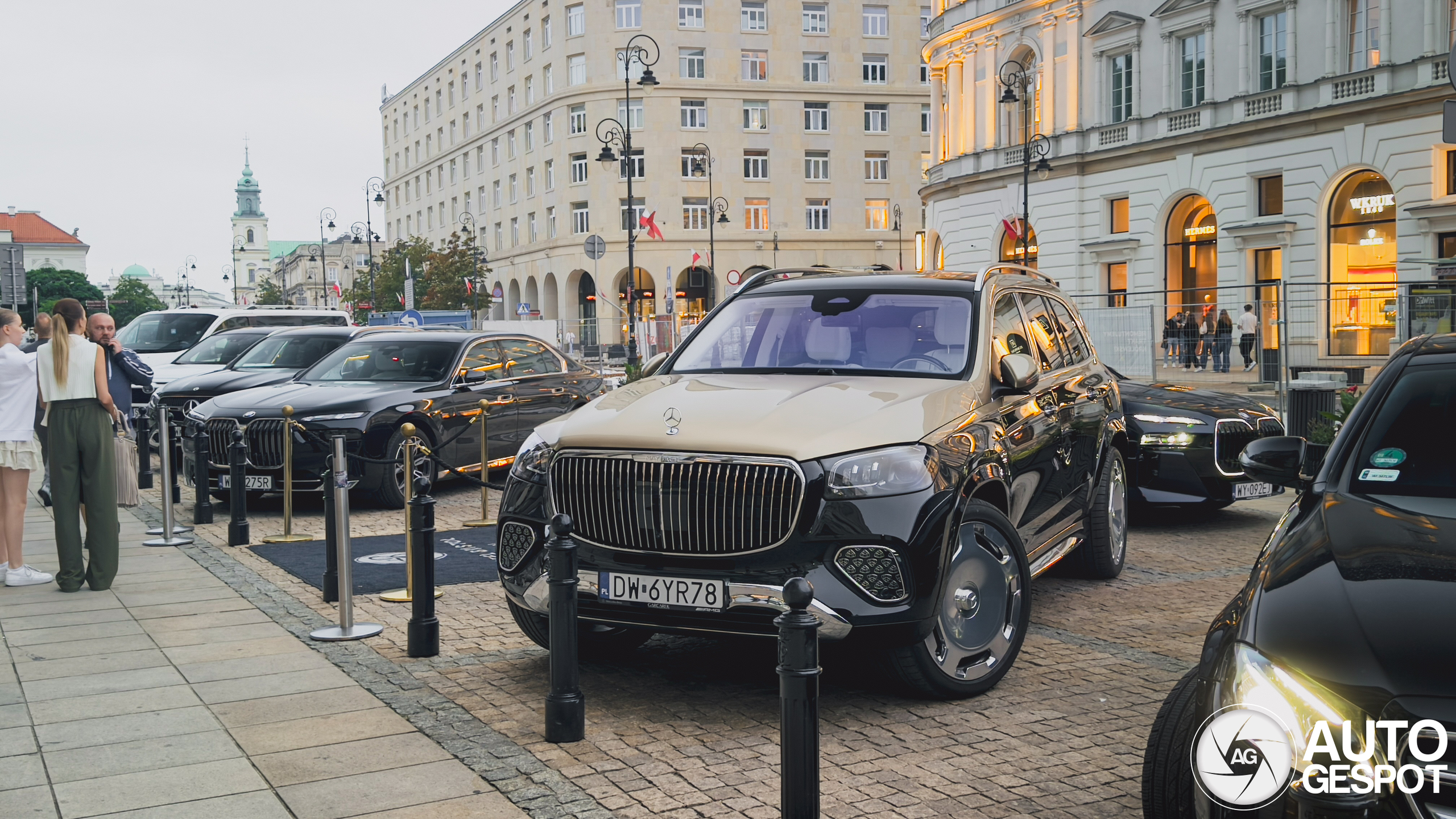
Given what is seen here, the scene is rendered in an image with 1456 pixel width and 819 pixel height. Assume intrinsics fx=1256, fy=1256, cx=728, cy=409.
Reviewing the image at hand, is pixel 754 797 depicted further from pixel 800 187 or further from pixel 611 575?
pixel 800 187

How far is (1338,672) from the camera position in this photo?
269 cm

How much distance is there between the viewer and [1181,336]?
22.7 metres

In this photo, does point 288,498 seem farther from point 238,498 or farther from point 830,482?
point 830,482

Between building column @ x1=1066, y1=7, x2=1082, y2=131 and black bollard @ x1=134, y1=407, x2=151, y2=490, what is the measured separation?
33.3m

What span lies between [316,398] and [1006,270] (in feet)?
23.1

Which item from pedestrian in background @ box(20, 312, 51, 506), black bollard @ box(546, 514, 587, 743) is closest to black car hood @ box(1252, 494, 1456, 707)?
black bollard @ box(546, 514, 587, 743)

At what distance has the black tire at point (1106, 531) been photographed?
7.89 metres

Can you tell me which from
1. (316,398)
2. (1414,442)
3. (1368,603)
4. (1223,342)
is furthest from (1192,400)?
(1223,342)

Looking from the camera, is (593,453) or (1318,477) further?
(593,453)

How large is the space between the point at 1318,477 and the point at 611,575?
268 centimetres

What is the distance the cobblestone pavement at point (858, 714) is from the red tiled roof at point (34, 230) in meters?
160

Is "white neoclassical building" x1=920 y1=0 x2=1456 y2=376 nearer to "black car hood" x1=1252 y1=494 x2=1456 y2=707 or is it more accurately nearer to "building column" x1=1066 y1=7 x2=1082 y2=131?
"building column" x1=1066 y1=7 x2=1082 y2=131

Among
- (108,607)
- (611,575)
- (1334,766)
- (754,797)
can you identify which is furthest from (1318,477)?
(108,607)

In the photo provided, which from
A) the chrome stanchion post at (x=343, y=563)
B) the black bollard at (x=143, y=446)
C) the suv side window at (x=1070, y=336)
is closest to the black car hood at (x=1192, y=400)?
the suv side window at (x=1070, y=336)
